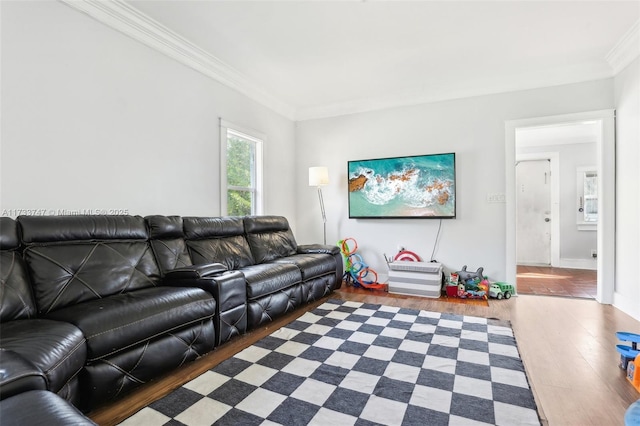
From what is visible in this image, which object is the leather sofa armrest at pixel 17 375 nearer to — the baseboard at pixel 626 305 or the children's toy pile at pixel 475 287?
the children's toy pile at pixel 475 287

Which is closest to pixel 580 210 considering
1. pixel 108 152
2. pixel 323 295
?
pixel 323 295

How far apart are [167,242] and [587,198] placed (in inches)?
282

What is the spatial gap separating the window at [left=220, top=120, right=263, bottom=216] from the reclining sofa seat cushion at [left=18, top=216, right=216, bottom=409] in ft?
5.07

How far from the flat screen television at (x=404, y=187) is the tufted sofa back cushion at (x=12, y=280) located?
3.70 metres

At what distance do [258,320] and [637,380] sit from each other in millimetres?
2518

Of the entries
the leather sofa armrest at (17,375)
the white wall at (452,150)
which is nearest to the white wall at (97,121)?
the leather sofa armrest at (17,375)

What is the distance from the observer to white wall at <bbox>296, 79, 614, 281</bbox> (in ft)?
12.6

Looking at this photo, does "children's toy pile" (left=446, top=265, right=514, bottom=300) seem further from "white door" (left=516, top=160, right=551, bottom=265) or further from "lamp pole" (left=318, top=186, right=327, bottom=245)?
"white door" (left=516, top=160, right=551, bottom=265)

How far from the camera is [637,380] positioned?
1790 mm

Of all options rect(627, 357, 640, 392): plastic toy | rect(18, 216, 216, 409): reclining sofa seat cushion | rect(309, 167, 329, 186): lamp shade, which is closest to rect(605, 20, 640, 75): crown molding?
rect(627, 357, 640, 392): plastic toy

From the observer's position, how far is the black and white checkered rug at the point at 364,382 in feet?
4.99

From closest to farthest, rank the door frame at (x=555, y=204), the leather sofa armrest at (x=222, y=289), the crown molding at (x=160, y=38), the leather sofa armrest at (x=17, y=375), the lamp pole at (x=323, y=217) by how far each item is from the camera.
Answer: the leather sofa armrest at (x=17, y=375), the leather sofa armrest at (x=222, y=289), the crown molding at (x=160, y=38), the lamp pole at (x=323, y=217), the door frame at (x=555, y=204)

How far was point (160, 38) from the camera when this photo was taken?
288 cm

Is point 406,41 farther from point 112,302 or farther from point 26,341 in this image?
point 26,341
